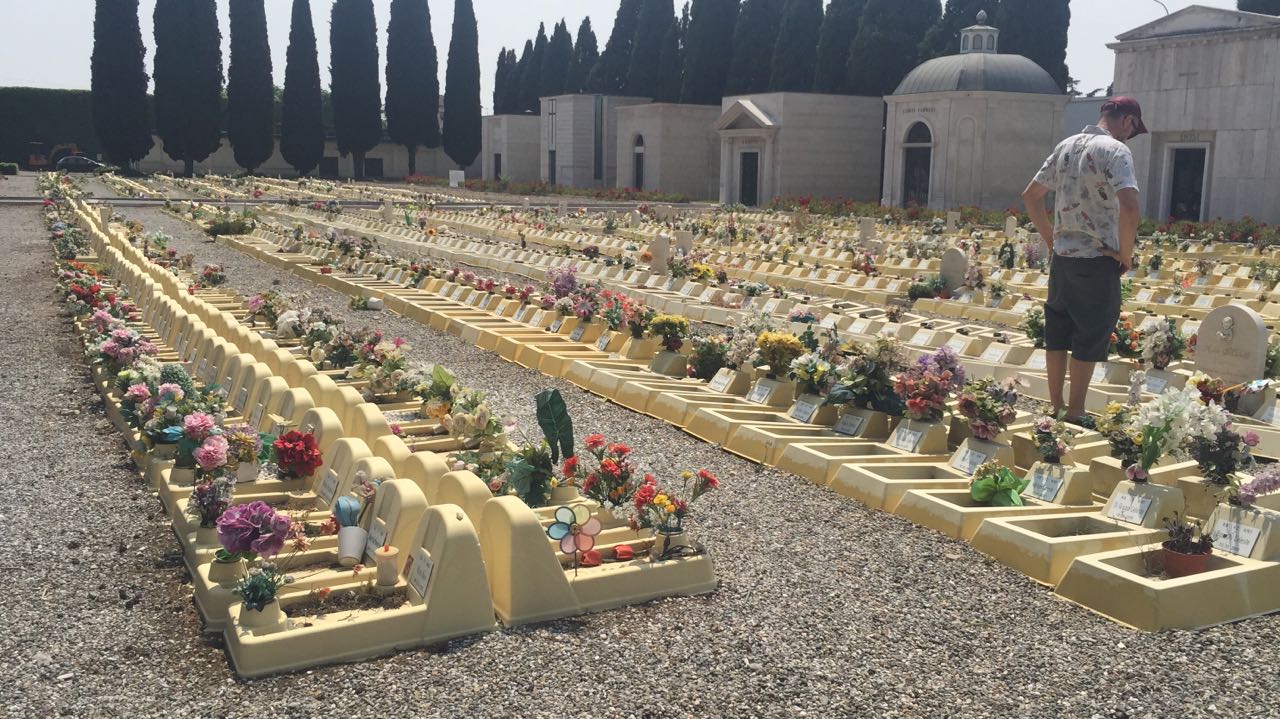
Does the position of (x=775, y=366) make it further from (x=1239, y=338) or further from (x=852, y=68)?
(x=852, y=68)

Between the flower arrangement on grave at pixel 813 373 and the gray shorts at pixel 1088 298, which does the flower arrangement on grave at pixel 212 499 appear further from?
the gray shorts at pixel 1088 298

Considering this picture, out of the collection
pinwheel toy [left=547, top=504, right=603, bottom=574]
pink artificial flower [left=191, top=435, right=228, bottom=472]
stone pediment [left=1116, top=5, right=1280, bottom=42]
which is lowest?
pinwheel toy [left=547, top=504, right=603, bottom=574]

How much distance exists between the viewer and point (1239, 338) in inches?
388

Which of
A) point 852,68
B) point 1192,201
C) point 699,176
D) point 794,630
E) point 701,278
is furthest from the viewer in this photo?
point 699,176

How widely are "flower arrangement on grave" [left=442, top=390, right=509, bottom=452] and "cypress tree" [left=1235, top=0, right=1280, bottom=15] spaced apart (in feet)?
136

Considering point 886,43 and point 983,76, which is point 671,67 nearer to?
point 886,43

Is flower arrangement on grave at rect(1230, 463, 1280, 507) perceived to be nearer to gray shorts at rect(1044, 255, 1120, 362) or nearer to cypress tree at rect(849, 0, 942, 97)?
gray shorts at rect(1044, 255, 1120, 362)

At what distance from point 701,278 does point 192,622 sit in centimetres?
1385

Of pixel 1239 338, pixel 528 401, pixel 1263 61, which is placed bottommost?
pixel 528 401

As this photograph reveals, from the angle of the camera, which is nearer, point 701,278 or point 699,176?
point 701,278

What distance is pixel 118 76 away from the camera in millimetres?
61312

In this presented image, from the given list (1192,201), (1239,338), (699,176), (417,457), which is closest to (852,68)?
(699,176)

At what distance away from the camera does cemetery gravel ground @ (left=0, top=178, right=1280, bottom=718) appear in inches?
177

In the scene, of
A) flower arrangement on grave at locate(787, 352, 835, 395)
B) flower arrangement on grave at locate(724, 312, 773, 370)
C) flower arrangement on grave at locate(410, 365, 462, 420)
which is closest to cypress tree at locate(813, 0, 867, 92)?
flower arrangement on grave at locate(724, 312, 773, 370)
